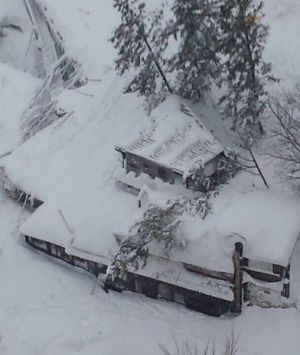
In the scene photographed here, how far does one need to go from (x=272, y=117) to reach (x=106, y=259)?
6.45 meters

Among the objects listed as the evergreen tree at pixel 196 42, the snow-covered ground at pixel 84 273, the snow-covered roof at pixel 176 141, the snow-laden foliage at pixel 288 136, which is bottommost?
the snow-covered ground at pixel 84 273

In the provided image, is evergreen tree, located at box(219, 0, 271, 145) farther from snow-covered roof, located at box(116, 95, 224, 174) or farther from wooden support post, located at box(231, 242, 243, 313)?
wooden support post, located at box(231, 242, 243, 313)

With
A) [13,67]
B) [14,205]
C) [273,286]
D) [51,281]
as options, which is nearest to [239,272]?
[273,286]

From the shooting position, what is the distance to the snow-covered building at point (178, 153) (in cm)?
1931

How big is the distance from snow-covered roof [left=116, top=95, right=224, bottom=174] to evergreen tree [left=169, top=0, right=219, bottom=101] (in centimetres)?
92

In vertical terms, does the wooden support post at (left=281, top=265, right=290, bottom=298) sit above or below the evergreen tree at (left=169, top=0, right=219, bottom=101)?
below

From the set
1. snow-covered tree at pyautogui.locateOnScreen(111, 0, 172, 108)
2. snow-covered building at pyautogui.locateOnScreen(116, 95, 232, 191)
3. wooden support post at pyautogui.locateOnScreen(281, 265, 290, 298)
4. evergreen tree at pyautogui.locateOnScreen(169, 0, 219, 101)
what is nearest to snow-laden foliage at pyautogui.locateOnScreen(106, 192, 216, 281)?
snow-covered building at pyautogui.locateOnScreen(116, 95, 232, 191)

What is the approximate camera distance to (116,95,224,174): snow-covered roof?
767 inches

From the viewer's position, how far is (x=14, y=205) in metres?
22.7

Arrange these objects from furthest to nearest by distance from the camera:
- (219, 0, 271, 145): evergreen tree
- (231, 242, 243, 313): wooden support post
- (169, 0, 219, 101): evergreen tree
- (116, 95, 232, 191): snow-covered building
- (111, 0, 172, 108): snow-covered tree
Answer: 1. (111, 0, 172, 108): snow-covered tree
2. (169, 0, 219, 101): evergreen tree
3. (219, 0, 271, 145): evergreen tree
4. (116, 95, 232, 191): snow-covered building
5. (231, 242, 243, 313): wooden support post

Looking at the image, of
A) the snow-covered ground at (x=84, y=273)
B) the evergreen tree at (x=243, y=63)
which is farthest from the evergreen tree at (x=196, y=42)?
the snow-covered ground at (x=84, y=273)

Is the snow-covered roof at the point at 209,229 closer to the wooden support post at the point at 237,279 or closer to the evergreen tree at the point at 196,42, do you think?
the wooden support post at the point at 237,279

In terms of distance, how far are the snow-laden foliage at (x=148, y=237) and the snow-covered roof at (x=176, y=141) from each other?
1.42m

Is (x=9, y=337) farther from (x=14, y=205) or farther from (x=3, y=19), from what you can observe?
(x=3, y=19)
